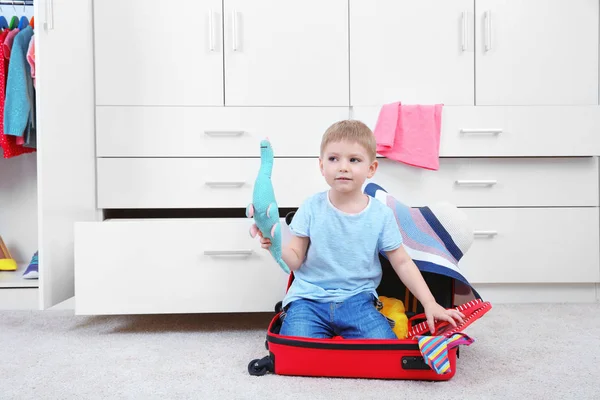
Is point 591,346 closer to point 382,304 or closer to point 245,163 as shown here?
point 382,304

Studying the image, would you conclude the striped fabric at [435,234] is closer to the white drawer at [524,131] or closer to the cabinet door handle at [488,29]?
the white drawer at [524,131]

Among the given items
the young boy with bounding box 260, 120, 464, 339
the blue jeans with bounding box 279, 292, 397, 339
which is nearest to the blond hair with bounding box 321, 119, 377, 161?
the young boy with bounding box 260, 120, 464, 339

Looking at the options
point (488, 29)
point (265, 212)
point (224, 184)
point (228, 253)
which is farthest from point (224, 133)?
point (488, 29)

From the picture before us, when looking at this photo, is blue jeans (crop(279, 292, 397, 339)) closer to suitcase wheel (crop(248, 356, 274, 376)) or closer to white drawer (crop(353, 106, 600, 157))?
suitcase wheel (crop(248, 356, 274, 376))

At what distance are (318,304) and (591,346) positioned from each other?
2.13ft

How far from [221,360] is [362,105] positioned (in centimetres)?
89

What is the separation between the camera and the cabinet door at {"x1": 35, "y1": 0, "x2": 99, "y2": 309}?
1358 mm

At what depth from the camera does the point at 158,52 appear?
1.66 m

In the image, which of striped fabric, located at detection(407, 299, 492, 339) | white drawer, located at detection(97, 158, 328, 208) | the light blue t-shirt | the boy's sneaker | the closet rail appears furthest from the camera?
the closet rail

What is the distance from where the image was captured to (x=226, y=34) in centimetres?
167

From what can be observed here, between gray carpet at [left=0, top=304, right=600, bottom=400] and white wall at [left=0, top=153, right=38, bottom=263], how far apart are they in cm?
55

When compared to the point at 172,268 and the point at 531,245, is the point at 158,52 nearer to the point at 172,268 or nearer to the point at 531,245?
the point at 172,268

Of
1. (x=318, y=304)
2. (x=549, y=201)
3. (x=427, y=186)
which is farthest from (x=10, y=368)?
(x=549, y=201)

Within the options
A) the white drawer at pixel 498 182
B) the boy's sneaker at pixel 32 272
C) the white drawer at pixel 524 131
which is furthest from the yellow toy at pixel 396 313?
the boy's sneaker at pixel 32 272
